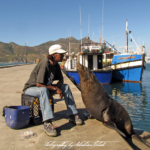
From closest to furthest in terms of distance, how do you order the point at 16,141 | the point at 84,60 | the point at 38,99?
the point at 16,141, the point at 38,99, the point at 84,60

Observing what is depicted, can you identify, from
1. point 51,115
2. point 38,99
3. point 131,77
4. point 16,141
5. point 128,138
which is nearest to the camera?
point 16,141

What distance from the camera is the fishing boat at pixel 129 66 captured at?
58.3 feet

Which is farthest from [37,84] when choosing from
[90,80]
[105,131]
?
[105,131]

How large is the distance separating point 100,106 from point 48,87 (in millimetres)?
1156

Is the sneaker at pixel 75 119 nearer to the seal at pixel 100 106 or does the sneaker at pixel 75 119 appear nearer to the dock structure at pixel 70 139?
the dock structure at pixel 70 139

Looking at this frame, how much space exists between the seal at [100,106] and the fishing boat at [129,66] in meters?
15.6

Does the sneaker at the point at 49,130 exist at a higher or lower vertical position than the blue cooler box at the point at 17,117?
lower

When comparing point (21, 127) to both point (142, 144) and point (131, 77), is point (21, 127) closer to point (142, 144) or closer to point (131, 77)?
point (142, 144)

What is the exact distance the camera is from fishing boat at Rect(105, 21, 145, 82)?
17766 mm

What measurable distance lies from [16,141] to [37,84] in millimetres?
984

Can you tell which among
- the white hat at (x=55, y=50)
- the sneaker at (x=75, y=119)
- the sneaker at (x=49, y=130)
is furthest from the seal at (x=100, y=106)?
the sneaker at (x=49, y=130)

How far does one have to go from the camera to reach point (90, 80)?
11.3 feet

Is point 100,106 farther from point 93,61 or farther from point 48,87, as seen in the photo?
point 93,61

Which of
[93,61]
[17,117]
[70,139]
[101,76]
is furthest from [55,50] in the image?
[93,61]
